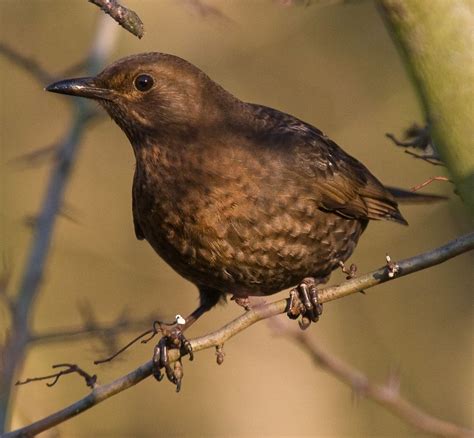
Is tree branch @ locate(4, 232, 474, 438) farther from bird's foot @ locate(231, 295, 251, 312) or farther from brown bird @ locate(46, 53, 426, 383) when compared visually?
bird's foot @ locate(231, 295, 251, 312)

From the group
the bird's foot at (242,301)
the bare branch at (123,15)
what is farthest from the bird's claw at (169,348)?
the bare branch at (123,15)

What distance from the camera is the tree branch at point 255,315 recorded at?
3242 mm

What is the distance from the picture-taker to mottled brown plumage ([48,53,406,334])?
4426mm

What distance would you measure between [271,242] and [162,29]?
14.7 ft

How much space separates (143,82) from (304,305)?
1238 millimetres

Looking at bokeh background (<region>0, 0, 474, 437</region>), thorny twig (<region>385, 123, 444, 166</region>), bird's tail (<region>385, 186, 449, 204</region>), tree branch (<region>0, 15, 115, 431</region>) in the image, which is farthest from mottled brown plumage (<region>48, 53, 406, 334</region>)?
bokeh background (<region>0, 0, 474, 437</region>)

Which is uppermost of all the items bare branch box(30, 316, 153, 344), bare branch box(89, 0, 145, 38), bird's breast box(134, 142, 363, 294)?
bare branch box(89, 0, 145, 38)

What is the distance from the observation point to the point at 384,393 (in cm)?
395

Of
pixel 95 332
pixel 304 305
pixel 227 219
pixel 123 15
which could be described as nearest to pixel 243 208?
pixel 227 219

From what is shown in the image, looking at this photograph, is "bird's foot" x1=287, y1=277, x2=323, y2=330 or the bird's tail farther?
the bird's tail

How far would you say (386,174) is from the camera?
Answer: 28.2ft

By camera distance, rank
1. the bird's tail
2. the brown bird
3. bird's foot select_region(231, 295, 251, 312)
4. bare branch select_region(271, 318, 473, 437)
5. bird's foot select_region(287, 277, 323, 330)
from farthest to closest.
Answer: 1. the bird's tail
2. bird's foot select_region(231, 295, 251, 312)
3. the brown bird
4. bird's foot select_region(287, 277, 323, 330)
5. bare branch select_region(271, 318, 473, 437)

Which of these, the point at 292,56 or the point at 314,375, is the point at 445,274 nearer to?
the point at 314,375

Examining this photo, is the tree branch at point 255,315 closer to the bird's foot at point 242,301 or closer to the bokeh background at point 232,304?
the bird's foot at point 242,301
